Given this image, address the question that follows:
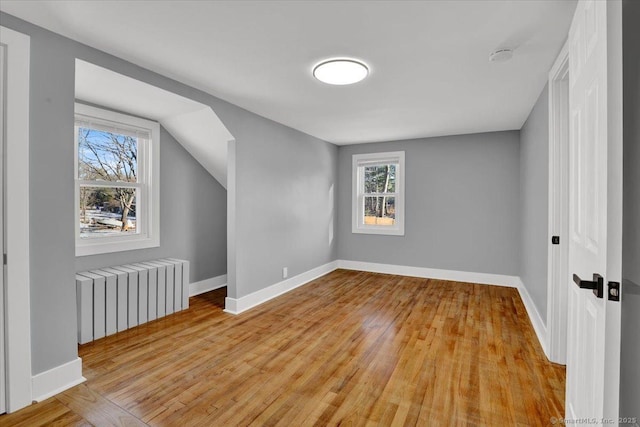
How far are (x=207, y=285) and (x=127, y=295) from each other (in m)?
1.39

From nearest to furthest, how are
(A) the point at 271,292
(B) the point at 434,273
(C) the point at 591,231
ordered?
1. (C) the point at 591,231
2. (A) the point at 271,292
3. (B) the point at 434,273

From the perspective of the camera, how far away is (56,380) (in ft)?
6.72

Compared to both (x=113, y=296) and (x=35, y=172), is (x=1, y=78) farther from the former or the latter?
(x=113, y=296)

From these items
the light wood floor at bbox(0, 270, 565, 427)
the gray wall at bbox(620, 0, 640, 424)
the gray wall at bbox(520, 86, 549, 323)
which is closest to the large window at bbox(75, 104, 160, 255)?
→ the light wood floor at bbox(0, 270, 565, 427)

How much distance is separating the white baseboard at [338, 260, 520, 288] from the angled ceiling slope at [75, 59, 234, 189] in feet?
9.48

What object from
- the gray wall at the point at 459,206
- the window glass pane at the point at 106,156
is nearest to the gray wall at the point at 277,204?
the gray wall at the point at 459,206

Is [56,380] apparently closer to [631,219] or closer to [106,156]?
[106,156]

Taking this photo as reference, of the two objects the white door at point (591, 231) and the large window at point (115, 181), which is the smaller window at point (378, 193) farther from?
the white door at point (591, 231)

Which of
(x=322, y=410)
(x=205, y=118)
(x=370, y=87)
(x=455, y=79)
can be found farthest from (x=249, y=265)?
(x=455, y=79)

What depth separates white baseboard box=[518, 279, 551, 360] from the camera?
8.77 feet

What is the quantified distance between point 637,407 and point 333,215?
4.90 m

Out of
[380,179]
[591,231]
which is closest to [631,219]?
[591,231]

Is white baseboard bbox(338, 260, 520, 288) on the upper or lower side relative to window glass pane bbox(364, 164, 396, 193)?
lower

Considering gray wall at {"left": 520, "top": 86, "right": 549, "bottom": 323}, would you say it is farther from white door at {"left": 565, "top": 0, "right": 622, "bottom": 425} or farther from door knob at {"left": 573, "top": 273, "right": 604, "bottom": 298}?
door knob at {"left": 573, "top": 273, "right": 604, "bottom": 298}
